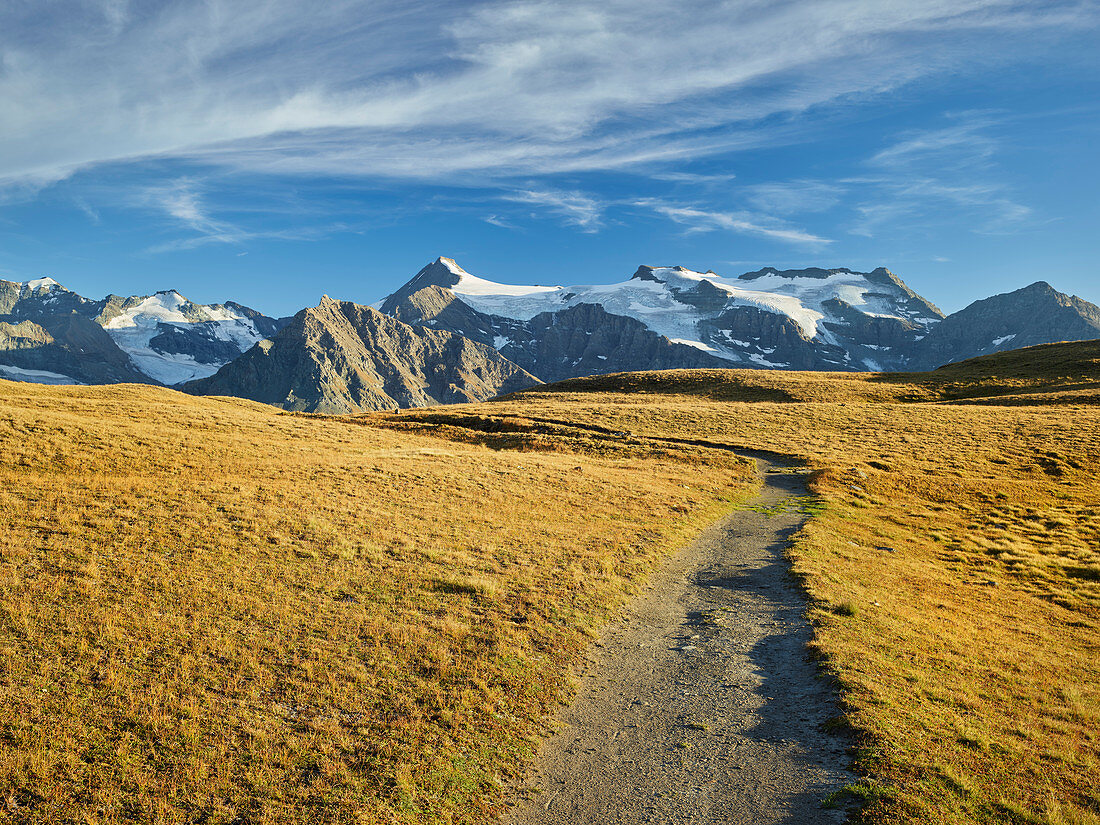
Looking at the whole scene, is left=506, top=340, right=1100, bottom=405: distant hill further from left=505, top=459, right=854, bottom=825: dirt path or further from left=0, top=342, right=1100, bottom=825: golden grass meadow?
left=505, top=459, right=854, bottom=825: dirt path

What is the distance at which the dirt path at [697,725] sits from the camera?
9383 millimetres

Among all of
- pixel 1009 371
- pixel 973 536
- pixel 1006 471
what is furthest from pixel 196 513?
pixel 1009 371

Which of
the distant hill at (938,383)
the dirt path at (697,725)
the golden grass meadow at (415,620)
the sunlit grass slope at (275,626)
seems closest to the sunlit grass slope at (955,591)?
the golden grass meadow at (415,620)

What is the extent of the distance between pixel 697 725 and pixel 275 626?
33.9ft

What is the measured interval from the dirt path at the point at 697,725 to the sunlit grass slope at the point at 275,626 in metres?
1.11

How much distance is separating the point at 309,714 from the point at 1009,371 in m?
127

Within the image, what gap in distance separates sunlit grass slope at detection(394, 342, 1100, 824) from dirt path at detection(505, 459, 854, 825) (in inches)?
38.0

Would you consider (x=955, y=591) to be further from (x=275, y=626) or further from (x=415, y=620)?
(x=275, y=626)

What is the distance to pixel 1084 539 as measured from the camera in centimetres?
2847

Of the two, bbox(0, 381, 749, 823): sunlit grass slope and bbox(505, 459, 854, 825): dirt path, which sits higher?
bbox(0, 381, 749, 823): sunlit grass slope

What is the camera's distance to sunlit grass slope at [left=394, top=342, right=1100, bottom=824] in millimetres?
9812

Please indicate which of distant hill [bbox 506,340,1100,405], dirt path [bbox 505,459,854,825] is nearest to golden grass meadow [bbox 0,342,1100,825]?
dirt path [bbox 505,459,854,825]

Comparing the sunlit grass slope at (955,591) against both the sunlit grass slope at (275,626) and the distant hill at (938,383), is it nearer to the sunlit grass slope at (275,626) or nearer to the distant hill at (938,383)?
the sunlit grass slope at (275,626)

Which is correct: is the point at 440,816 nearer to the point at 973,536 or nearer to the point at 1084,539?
the point at 973,536
